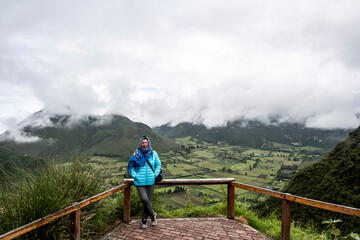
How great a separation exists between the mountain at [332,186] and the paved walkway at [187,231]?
1407 centimetres

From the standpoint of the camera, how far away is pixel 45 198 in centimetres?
340

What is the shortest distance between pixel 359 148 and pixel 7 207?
146 feet

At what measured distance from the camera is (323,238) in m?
4.45

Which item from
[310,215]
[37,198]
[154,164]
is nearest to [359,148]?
[310,215]

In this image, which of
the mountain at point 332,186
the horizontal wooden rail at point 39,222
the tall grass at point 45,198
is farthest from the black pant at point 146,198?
the mountain at point 332,186

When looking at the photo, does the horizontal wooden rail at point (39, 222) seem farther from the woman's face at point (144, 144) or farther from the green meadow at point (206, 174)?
the green meadow at point (206, 174)

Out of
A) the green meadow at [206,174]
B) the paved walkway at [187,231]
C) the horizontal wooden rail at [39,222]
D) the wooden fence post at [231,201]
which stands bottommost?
the green meadow at [206,174]

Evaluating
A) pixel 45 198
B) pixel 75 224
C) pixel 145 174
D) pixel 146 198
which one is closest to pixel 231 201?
pixel 146 198

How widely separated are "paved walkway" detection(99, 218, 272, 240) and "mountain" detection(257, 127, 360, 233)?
14.1m

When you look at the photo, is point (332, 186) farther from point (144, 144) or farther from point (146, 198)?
point (144, 144)

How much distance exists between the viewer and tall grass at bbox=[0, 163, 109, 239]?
3227mm

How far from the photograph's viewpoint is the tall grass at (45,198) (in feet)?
10.6

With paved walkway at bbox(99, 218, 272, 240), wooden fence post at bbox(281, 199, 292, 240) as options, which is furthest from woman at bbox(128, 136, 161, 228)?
wooden fence post at bbox(281, 199, 292, 240)

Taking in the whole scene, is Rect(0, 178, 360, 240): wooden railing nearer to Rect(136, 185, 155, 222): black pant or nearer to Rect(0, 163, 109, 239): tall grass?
Rect(0, 163, 109, 239): tall grass
